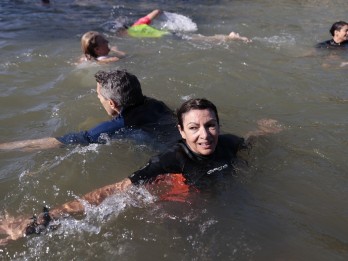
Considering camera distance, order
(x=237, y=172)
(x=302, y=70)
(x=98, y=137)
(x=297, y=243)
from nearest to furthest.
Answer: (x=297, y=243)
(x=237, y=172)
(x=98, y=137)
(x=302, y=70)

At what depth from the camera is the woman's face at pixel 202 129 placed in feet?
10.4

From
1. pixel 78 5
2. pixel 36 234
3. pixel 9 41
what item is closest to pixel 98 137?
pixel 36 234

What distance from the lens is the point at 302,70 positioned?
6.62 meters

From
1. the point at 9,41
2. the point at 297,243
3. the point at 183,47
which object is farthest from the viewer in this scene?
the point at 9,41

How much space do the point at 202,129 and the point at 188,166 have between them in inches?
12.5

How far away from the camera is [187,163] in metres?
3.28

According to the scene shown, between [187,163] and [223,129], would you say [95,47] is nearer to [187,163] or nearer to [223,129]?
[223,129]

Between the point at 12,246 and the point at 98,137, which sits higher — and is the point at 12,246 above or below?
below

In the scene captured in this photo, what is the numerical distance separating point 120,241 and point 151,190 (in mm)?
509

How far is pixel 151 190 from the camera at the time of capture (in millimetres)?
3363

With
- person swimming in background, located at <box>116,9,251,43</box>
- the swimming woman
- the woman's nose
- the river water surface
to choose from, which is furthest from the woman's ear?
person swimming in background, located at <box>116,9,251,43</box>

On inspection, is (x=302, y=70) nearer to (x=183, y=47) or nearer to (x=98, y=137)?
(x=183, y=47)

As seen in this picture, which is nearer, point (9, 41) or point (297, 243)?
point (297, 243)

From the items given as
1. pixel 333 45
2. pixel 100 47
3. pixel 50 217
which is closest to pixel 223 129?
pixel 50 217
